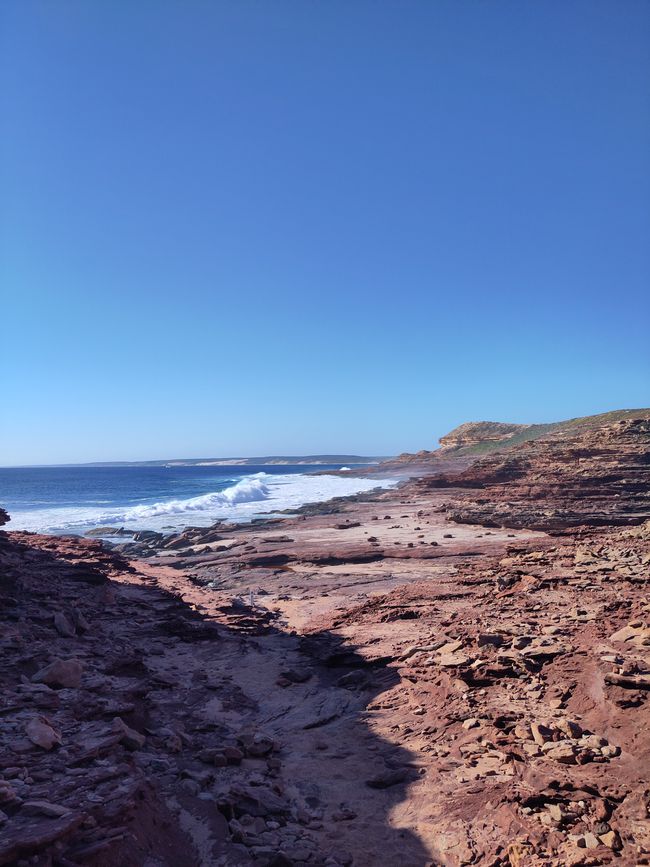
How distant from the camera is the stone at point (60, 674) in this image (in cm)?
701

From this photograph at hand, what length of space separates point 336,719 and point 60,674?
3811 millimetres

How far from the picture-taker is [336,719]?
7.91 metres

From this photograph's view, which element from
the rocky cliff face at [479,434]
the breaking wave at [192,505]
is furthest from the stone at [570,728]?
the rocky cliff face at [479,434]

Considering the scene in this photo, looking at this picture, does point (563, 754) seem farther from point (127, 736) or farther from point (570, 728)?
point (127, 736)

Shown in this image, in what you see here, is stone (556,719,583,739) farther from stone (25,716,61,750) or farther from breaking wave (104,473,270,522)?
breaking wave (104,473,270,522)

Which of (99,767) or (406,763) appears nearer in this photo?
(99,767)

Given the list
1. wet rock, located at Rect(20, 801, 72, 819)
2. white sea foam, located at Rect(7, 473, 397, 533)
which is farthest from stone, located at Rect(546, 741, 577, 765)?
white sea foam, located at Rect(7, 473, 397, 533)

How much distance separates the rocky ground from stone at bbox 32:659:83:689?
0.10 ft

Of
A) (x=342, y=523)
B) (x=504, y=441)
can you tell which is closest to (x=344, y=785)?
(x=342, y=523)

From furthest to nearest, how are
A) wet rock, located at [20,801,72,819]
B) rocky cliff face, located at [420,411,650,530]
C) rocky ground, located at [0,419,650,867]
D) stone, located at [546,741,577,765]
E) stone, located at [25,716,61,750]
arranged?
rocky cliff face, located at [420,411,650,530]
stone, located at [546,741,577,765]
stone, located at [25,716,61,750]
rocky ground, located at [0,419,650,867]
wet rock, located at [20,801,72,819]

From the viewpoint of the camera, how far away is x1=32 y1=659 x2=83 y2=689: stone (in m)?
7.01

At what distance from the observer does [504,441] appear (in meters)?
80.2

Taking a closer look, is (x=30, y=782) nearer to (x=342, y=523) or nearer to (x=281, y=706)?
(x=281, y=706)

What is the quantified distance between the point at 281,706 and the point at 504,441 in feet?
251
